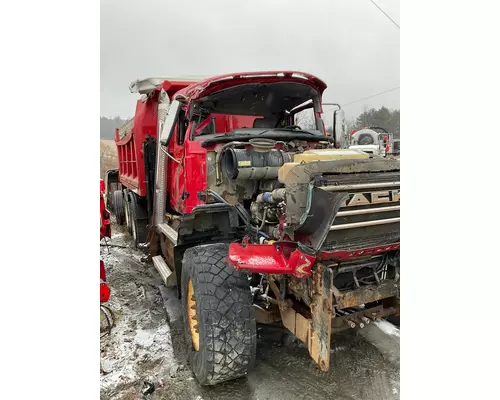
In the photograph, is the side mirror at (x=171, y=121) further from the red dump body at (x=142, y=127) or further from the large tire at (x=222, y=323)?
the large tire at (x=222, y=323)

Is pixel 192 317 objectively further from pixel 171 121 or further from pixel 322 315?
pixel 171 121

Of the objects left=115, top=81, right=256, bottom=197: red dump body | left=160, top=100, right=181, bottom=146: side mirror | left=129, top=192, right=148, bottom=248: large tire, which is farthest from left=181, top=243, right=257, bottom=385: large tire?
left=129, top=192, right=148, bottom=248: large tire

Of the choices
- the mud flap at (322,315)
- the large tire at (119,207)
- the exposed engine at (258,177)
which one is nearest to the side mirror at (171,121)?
the exposed engine at (258,177)

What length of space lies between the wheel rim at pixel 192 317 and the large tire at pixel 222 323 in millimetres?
99

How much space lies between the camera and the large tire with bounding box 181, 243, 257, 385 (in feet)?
9.24

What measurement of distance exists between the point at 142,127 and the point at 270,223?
399 cm

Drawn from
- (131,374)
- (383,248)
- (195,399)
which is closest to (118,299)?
(131,374)

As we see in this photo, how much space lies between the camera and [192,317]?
10.9 feet

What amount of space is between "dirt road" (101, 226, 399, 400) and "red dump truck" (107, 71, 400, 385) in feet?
0.88

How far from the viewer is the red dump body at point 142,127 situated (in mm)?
4743

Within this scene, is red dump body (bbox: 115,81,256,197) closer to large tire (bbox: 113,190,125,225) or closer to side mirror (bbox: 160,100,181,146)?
side mirror (bbox: 160,100,181,146)

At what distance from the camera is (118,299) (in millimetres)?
5055

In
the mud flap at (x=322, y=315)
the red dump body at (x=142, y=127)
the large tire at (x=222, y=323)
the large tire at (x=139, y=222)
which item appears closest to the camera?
the mud flap at (x=322, y=315)

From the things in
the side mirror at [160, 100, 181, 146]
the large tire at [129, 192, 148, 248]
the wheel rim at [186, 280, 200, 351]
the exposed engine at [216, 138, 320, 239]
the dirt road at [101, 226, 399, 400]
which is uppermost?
the side mirror at [160, 100, 181, 146]
